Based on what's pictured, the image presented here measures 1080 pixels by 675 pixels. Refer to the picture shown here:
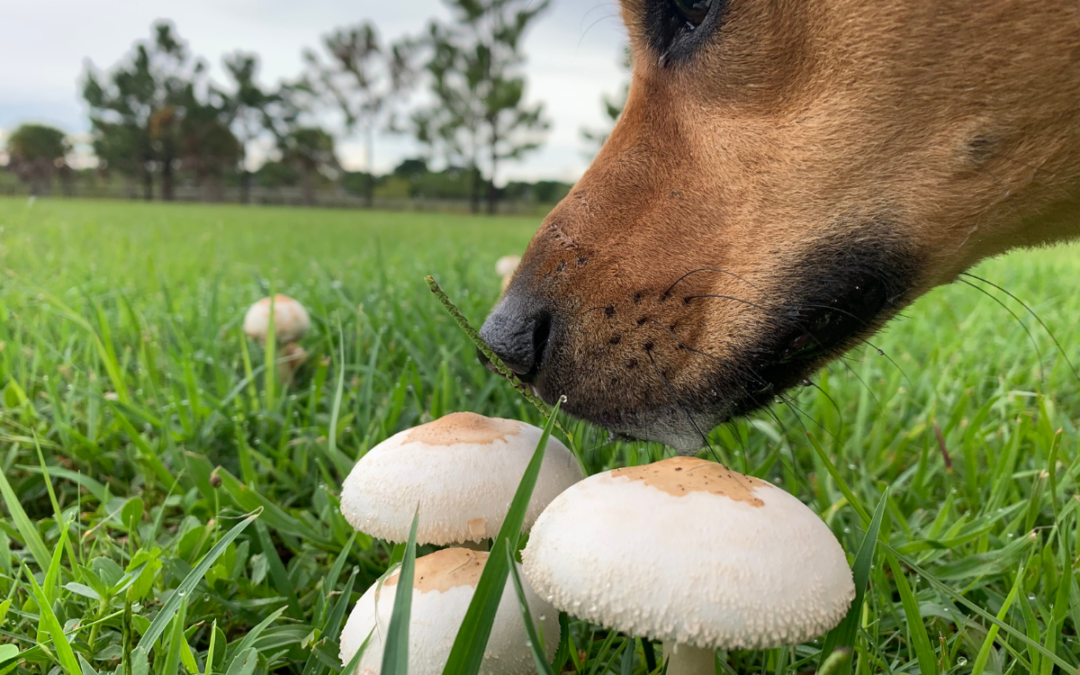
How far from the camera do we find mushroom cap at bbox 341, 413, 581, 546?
103 cm

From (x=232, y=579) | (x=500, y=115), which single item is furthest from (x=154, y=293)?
(x=500, y=115)

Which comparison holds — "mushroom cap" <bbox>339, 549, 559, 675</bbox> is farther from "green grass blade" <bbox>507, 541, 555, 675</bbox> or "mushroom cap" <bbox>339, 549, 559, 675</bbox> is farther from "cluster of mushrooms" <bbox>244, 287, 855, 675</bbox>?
"green grass blade" <bbox>507, 541, 555, 675</bbox>

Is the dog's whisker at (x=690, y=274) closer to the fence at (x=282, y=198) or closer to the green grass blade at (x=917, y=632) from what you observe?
the green grass blade at (x=917, y=632)

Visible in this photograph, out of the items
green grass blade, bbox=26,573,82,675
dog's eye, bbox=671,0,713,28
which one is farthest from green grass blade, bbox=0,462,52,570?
dog's eye, bbox=671,0,713,28

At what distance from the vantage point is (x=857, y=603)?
86cm

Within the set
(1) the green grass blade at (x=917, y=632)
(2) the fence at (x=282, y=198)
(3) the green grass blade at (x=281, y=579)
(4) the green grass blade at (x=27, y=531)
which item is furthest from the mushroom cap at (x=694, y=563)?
(2) the fence at (x=282, y=198)

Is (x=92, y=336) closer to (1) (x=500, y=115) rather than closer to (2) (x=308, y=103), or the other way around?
(1) (x=500, y=115)

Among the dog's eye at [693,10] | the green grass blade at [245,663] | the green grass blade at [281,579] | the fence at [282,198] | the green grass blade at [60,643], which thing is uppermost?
the dog's eye at [693,10]

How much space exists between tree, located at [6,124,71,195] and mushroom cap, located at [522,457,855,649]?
45.8m

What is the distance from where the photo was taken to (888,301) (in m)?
1.36

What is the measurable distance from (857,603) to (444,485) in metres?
0.56

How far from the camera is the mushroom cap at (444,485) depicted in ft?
3.39

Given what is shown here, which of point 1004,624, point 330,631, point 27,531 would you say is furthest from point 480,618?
point 27,531

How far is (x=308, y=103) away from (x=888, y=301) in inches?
1914
